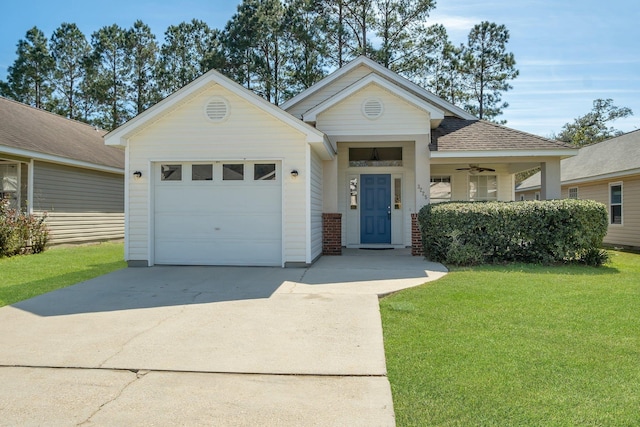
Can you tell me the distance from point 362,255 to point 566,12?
7724mm

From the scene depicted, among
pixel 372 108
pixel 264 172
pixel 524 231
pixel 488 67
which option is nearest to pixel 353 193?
pixel 372 108

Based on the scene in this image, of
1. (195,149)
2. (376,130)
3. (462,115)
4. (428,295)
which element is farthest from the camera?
(462,115)

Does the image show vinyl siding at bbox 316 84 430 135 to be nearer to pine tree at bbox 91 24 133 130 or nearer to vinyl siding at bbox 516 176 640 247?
vinyl siding at bbox 516 176 640 247

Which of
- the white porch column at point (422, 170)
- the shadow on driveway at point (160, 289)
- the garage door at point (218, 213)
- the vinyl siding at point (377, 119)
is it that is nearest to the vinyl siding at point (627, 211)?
the white porch column at point (422, 170)

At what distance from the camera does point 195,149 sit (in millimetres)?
9672

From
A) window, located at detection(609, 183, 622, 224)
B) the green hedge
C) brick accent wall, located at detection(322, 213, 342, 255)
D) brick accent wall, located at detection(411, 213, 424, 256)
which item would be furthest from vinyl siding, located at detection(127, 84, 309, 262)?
window, located at detection(609, 183, 622, 224)

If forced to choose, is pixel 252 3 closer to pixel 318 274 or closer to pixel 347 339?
pixel 318 274

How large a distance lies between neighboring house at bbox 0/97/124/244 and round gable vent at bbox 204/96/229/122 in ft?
19.7

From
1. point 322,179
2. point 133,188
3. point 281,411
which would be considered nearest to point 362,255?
point 322,179

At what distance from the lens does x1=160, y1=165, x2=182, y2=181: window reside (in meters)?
9.94

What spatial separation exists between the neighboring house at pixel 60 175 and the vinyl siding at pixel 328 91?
717 cm

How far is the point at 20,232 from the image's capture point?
12250 millimetres

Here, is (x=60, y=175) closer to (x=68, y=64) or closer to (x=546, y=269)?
(x=546, y=269)

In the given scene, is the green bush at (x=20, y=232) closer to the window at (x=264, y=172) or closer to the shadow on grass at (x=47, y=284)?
the shadow on grass at (x=47, y=284)
